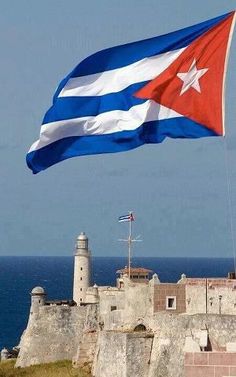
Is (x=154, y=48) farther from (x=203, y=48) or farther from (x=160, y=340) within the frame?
(x=160, y=340)

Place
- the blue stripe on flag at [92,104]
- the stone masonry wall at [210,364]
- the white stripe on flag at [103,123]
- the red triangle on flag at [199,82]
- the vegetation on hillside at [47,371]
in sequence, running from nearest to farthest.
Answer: the stone masonry wall at [210,364]
the red triangle on flag at [199,82]
the white stripe on flag at [103,123]
the blue stripe on flag at [92,104]
the vegetation on hillside at [47,371]

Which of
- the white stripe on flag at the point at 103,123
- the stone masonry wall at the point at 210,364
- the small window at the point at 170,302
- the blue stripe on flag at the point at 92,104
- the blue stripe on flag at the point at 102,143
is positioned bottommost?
the stone masonry wall at the point at 210,364

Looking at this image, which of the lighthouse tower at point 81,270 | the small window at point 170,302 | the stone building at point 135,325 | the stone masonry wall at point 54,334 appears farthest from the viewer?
the lighthouse tower at point 81,270

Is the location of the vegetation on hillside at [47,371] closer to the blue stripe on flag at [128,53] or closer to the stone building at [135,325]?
the stone building at [135,325]

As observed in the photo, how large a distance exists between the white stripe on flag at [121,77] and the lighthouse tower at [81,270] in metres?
49.5

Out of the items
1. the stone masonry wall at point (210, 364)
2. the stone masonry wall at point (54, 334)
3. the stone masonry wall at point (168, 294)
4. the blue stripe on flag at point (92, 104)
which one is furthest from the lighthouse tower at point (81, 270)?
the stone masonry wall at point (210, 364)

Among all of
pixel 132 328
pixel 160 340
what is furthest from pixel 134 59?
pixel 132 328

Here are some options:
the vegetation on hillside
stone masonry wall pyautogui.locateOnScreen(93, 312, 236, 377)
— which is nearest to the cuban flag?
stone masonry wall pyautogui.locateOnScreen(93, 312, 236, 377)

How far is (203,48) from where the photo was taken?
3234cm

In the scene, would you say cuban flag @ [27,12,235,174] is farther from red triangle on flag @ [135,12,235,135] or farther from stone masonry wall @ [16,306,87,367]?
stone masonry wall @ [16,306,87,367]

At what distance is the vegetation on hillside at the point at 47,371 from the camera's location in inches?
2649

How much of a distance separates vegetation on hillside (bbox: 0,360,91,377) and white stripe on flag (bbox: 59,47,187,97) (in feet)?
114

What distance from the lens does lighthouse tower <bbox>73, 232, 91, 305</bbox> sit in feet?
271

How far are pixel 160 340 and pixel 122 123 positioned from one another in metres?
29.5
